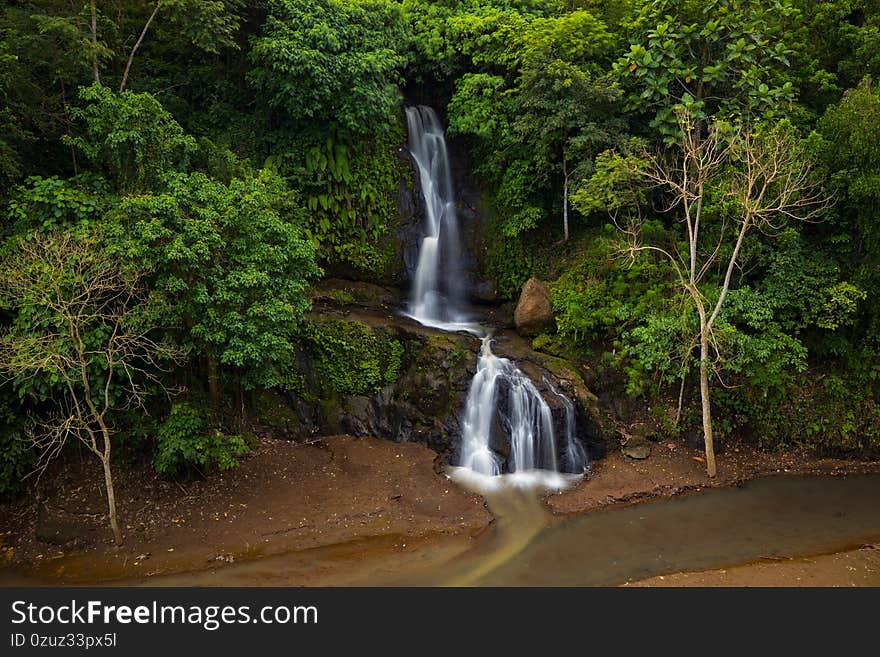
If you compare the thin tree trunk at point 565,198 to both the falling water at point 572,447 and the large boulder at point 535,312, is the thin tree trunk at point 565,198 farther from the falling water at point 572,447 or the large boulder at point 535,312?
the falling water at point 572,447

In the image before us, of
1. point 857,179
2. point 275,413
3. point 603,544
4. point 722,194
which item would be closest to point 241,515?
point 275,413

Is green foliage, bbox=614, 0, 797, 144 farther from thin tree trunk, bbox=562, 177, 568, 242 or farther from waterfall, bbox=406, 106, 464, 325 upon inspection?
waterfall, bbox=406, 106, 464, 325

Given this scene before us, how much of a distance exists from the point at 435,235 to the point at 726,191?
8.69m

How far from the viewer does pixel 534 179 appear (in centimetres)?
1766

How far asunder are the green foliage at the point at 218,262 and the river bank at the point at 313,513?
2551mm

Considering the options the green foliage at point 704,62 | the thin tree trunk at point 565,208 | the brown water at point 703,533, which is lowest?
the brown water at point 703,533

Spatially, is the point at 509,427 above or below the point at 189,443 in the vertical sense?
below

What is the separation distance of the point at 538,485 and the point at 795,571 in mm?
5034

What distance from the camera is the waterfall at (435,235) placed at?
1830 centimetres

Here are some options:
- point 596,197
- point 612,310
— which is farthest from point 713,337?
point 596,197

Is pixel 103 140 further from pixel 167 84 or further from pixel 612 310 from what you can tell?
pixel 612 310

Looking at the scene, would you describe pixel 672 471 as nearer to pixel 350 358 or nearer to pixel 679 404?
pixel 679 404

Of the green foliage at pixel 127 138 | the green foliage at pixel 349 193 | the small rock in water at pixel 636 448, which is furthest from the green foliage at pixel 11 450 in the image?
the small rock in water at pixel 636 448

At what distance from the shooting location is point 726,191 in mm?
13727
